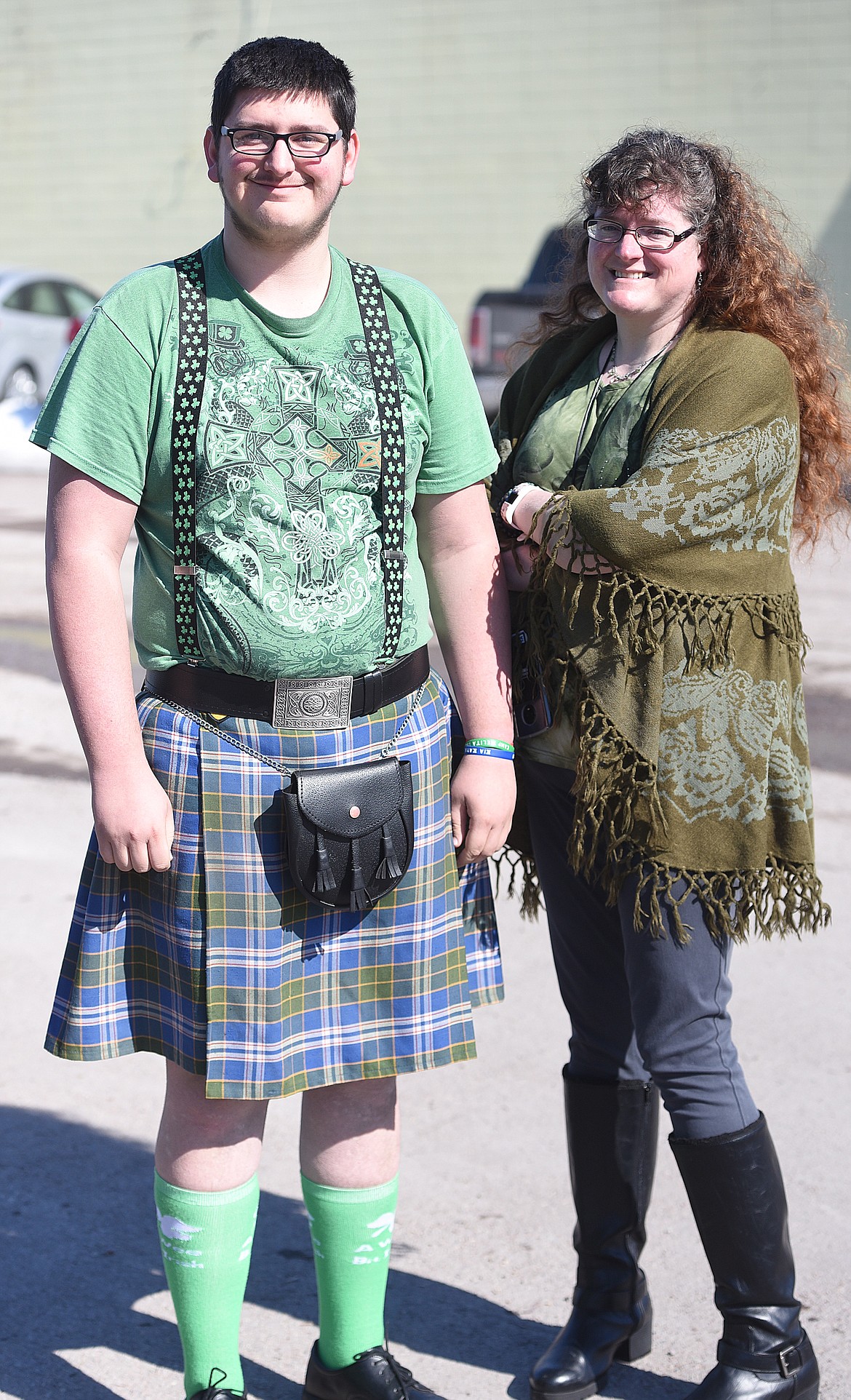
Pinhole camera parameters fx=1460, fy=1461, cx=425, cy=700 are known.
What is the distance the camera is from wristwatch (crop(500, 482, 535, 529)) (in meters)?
2.24

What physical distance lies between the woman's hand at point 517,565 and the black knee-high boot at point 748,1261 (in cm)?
89

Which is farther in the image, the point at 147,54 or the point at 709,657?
the point at 147,54

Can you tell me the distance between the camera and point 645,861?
7.09ft

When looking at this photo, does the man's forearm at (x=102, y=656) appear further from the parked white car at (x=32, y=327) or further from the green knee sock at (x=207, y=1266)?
the parked white car at (x=32, y=327)

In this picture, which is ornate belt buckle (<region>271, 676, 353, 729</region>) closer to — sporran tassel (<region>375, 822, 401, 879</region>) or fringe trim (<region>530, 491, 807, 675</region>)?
sporran tassel (<region>375, 822, 401, 879</region>)

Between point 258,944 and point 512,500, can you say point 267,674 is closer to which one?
point 258,944

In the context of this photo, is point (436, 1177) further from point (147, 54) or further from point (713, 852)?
point (147, 54)

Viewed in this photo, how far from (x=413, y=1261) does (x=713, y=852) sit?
1.06 metres

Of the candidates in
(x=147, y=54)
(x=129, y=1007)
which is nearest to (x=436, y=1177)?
(x=129, y=1007)

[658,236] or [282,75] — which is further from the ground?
[282,75]

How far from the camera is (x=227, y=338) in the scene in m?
1.97

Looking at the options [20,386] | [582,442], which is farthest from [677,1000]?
[20,386]

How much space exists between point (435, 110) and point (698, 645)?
16.7m

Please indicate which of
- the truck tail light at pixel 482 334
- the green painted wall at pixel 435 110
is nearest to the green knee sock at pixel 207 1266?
the truck tail light at pixel 482 334
